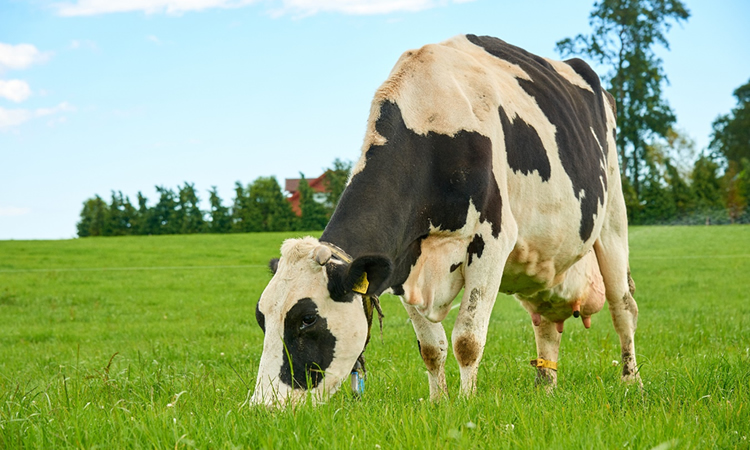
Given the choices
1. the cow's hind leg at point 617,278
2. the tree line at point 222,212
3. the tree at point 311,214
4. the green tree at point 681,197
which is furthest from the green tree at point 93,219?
the cow's hind leg at point 617,278

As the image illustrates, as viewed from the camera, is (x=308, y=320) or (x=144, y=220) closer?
(x=308, y=320)

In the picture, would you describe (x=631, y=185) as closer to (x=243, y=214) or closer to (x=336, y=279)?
(x=243, y=214)

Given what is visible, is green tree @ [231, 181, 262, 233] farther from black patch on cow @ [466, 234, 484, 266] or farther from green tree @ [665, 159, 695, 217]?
black patch on cow @ [466, 234, 484, 266]

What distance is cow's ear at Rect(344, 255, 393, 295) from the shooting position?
335 centimetres

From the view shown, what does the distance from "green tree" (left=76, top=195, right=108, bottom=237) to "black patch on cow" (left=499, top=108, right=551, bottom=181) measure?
55.1 meters

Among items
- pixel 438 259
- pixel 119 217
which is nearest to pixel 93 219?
pixel 119 217

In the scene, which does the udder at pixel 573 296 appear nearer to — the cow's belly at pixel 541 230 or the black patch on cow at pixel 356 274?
the cow's belly at pixel 541 230

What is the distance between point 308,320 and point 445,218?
1044 mm

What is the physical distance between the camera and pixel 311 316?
3512 mm

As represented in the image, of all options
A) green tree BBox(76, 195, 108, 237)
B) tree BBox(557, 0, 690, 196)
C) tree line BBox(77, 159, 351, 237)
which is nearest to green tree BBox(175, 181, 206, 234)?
tree line BBox(77, 159, 351, 237)

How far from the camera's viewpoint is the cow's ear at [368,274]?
11.0ft

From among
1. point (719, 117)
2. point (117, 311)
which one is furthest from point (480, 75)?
point (719, 117)

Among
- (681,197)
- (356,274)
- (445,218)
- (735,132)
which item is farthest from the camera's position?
(735,132)

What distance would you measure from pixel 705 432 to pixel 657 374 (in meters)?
2.01
